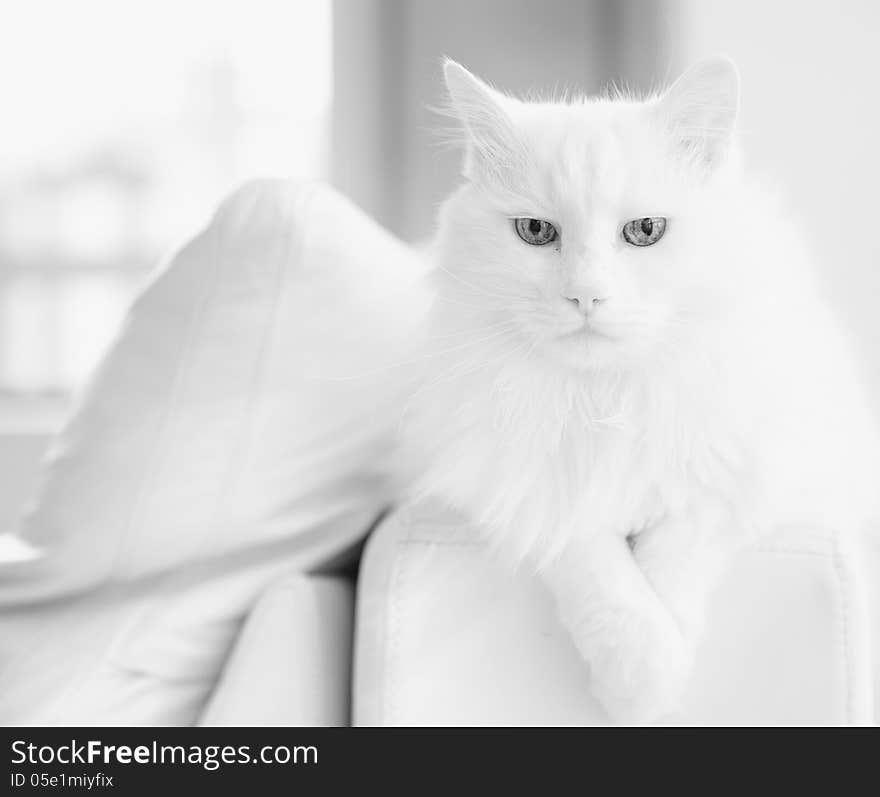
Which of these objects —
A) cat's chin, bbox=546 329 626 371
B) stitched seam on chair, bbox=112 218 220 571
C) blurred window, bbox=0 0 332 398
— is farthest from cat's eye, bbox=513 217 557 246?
blurred window, bbox=0 0 332 398

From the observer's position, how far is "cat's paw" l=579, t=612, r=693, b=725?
0.81m

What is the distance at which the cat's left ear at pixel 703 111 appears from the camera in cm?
92

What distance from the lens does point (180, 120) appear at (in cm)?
296

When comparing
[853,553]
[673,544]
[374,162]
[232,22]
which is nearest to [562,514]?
[673,544]

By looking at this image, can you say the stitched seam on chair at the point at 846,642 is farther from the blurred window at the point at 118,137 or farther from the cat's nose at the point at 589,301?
the blurred window at the point at 118,137

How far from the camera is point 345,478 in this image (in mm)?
1132

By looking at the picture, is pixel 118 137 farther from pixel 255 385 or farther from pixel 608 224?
→ pixel 608 224

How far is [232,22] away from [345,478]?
227cm

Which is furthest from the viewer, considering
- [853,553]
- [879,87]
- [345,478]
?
[879,87]

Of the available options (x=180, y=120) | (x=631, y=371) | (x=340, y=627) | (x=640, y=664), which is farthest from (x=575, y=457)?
(x=180, y=120)

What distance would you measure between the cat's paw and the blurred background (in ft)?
6.72

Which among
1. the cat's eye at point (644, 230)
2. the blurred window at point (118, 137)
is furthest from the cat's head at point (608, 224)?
the blurred window at point (118, 137)

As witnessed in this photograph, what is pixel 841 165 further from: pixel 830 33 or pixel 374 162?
pixel 374 162

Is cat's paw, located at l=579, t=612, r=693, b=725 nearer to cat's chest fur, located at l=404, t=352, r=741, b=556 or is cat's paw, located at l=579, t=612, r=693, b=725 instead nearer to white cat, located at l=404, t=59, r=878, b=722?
white cat, located at l=404, t=59, r=878, b=722
